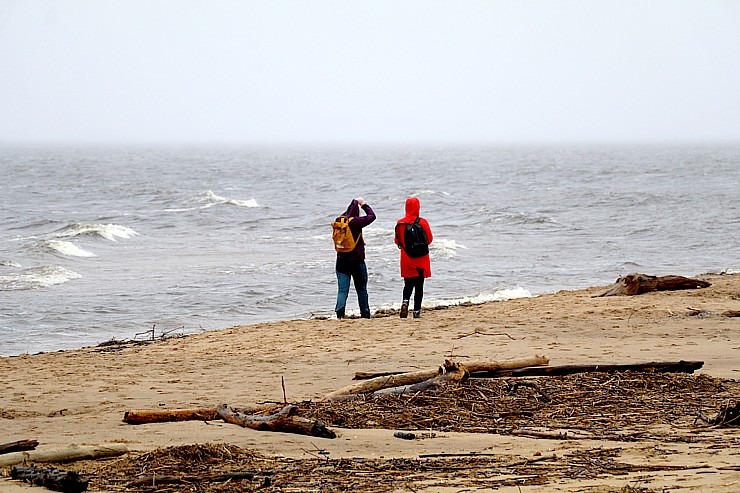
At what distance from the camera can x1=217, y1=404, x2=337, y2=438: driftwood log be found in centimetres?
563

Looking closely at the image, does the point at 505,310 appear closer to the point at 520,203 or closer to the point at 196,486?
the point at 196,486

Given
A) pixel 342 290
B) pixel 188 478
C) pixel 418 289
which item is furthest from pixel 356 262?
pixel 188 478

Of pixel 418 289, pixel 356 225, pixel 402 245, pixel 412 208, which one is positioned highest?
pixel 412 208

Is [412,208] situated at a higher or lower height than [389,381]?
higher

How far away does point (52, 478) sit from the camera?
4570 millimetres

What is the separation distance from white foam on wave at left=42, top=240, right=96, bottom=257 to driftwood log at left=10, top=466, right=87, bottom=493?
59.7 ft

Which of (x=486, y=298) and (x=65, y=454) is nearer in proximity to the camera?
(x=65, y=454)

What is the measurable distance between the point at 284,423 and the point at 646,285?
9.24 meters

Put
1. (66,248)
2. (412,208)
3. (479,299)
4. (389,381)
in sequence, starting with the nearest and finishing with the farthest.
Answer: (389,381)
(412,208)
(479,299)
(66,248)

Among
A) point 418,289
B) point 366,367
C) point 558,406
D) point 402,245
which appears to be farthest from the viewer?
point 418,289

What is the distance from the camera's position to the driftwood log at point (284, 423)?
18.5 ft

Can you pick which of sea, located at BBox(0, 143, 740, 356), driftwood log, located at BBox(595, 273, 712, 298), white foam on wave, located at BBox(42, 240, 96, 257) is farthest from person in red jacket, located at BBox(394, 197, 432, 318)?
white foam on wave, located at BBox(42, 240, 96, 257)

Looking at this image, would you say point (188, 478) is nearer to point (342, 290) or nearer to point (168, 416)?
point (168, 416)

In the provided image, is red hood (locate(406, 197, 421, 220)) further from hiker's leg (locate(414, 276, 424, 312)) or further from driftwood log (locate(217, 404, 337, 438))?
driftwood log (locate(217, 404, 337, 438))
